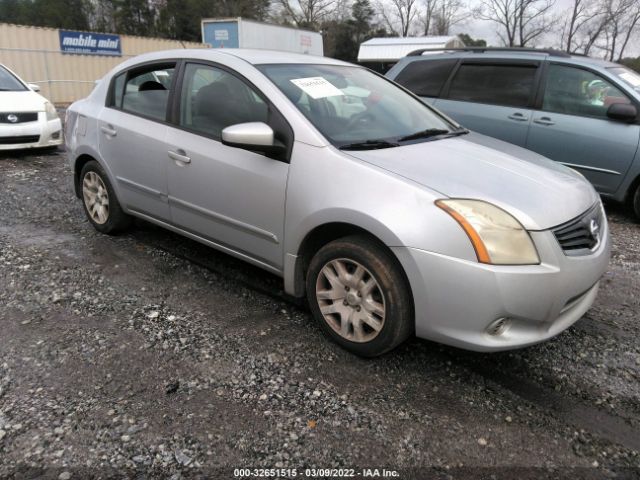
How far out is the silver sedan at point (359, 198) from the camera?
8.07ft

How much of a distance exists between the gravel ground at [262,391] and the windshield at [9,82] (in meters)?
6.03

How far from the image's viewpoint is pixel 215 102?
350 cm

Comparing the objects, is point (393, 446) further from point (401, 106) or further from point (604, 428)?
point (401, 106)

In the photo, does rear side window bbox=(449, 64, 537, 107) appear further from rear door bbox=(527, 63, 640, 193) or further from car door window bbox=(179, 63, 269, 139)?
car door window bbox=(179, 63, 269, 139)

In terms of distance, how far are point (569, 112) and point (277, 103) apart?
3.96m

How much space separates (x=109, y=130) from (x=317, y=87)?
1889 mm

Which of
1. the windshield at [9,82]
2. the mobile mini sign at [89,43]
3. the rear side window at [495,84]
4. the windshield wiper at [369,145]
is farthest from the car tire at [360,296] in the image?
the mobile mini sign at [89,43]

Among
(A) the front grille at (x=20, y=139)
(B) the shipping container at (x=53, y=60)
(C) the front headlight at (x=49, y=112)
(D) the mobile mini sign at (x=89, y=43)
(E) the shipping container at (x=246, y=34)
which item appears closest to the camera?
(A) the front grille at (x=20, y=139)

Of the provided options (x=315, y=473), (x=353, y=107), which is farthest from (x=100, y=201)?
(x=315, y=473)

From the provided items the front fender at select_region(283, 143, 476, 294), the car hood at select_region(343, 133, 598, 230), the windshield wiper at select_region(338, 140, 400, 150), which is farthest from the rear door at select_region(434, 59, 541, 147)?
the front fender at select_region(283, 143, 476, 294)

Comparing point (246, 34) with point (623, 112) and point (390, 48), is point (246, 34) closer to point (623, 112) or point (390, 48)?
point (390, 48)

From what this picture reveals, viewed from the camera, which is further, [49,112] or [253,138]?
[49,112]

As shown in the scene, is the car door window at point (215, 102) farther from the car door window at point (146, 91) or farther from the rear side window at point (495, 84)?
the rear side window at point (495, 84)

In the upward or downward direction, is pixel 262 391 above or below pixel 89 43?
below
